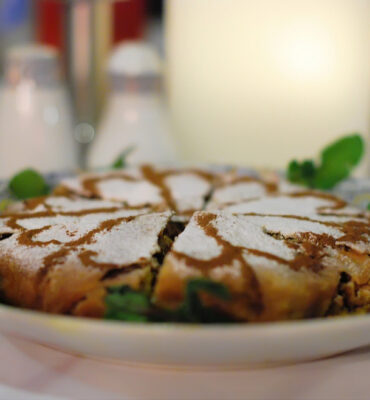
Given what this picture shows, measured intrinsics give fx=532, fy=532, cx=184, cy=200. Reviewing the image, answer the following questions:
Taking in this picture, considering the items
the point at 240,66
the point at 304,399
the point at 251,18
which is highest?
the point at 251,18

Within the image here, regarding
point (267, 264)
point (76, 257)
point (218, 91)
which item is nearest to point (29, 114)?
point (218, 91)

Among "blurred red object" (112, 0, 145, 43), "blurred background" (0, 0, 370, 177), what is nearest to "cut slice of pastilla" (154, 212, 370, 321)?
"blurred background" (0, 0, 370, 177)

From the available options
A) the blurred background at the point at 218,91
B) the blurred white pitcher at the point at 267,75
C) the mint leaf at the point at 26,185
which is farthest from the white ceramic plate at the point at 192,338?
the blurred white pitcher at the point at 267,75

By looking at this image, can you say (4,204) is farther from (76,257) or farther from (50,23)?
(50,23)

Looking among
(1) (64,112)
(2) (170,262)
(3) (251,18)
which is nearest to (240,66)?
(3) (251,18)

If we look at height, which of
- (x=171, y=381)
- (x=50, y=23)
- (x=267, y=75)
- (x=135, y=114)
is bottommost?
(x=171, y=381)

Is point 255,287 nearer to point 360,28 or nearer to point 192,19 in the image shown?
point 360,28
